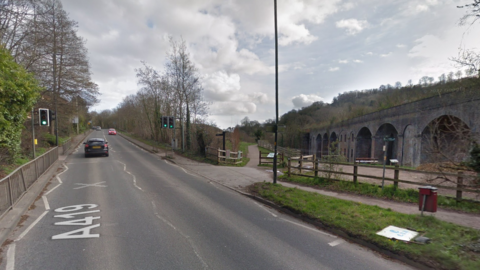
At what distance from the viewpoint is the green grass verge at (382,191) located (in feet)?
24.4

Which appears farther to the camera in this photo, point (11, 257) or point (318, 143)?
point (318, 143)

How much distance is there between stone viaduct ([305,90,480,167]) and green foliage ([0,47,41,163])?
1252 centimetres

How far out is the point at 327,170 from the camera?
1137cm

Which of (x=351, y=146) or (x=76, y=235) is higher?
(x=76, y=235)

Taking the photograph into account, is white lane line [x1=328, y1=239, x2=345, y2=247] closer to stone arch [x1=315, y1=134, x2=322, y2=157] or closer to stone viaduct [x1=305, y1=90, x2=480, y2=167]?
stone viaduct [x1=305, y1=90, x2=480, y2=167]

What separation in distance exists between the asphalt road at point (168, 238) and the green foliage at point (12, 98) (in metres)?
3.88

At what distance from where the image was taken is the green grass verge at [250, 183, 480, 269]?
14.3 ft

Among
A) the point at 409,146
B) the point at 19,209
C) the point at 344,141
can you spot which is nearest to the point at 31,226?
the point at 19,209

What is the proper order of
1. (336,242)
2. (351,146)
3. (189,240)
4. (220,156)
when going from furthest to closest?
(351,146)
(220,156)
(336,242)
(189,240)

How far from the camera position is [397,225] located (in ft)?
19.3

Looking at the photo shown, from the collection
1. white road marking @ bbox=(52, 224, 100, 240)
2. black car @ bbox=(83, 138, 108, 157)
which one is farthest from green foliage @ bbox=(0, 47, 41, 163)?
black car @ bbox=(83, 138, 108, 157)

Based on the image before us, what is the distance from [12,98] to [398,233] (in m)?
13.3

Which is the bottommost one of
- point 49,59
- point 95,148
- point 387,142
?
point 95,148

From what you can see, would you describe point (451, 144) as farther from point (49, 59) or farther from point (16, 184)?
point (49, 59)
